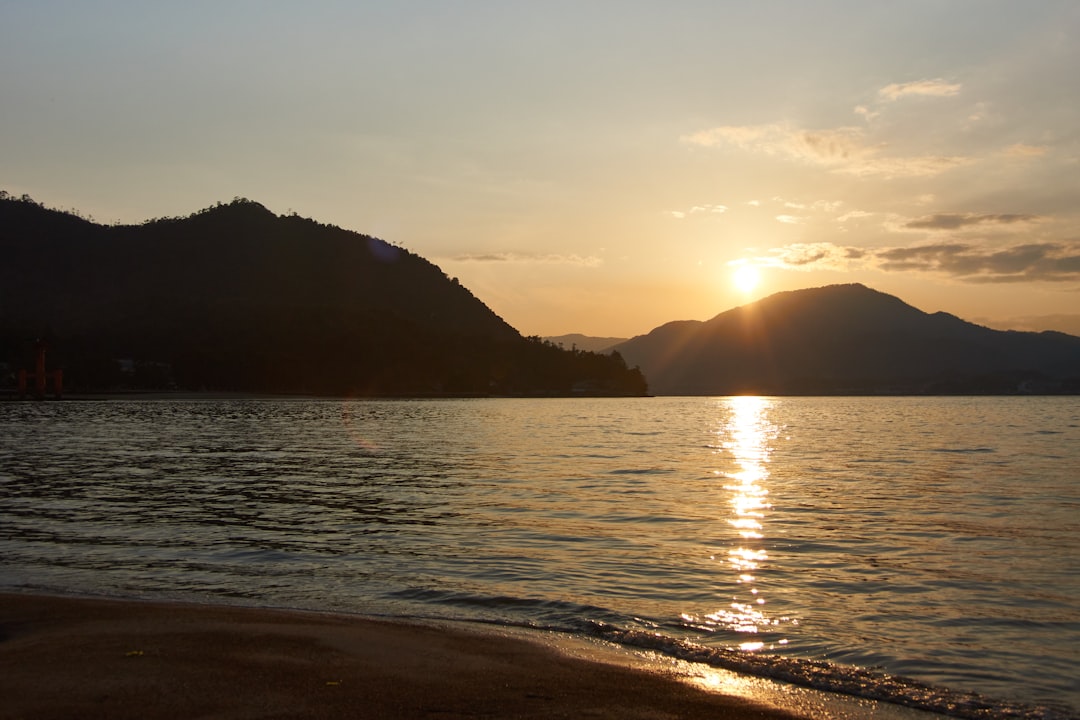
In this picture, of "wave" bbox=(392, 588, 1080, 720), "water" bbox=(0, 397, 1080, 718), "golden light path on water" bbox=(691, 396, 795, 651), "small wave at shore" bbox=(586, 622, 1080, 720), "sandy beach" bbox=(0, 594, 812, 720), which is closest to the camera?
"sandy beach" bbox=(0, 594, 812, 720)

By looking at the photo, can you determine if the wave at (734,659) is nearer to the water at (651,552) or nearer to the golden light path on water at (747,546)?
the water at (651,552)

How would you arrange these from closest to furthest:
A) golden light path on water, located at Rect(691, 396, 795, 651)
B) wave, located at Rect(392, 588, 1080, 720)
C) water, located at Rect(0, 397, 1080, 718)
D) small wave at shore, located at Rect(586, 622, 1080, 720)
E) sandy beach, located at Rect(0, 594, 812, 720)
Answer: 1. sandy beach, located at Rect(0, 594, 812, 720)
2. small wave at shore, located at Rect(586, 622, 1080, 720)
3. wave, located at Rect(392, 588, 1080, 720)
4. water, located at Rect(0, 397, 1080, 718)
5. golden light path on water, located at Rect(691, 396, 795, 651)

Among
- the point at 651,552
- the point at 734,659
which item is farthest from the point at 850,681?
the point at 651,552

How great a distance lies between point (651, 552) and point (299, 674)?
1074 cm

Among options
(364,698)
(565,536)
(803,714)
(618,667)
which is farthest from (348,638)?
(565,536)

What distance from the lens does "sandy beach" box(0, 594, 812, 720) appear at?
8.23 metres

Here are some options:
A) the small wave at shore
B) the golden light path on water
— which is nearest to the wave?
the small wave at shore

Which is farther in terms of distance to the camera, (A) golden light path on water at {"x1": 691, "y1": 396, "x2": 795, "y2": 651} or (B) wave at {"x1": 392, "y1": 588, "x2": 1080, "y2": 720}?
(A) golden light path on water at {"x1": 691, "y1": 396, "x2": 795, "y2": 651}

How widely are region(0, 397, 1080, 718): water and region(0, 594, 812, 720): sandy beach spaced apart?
5.74 ft

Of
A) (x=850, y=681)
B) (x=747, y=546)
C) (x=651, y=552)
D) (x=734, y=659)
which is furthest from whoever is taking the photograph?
(x=747, y=546)

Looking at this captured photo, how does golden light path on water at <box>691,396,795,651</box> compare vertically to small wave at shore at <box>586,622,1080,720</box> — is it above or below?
below

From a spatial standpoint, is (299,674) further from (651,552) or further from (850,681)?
(651,552)

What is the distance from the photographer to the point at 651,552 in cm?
1878

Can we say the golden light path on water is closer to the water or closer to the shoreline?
the water
